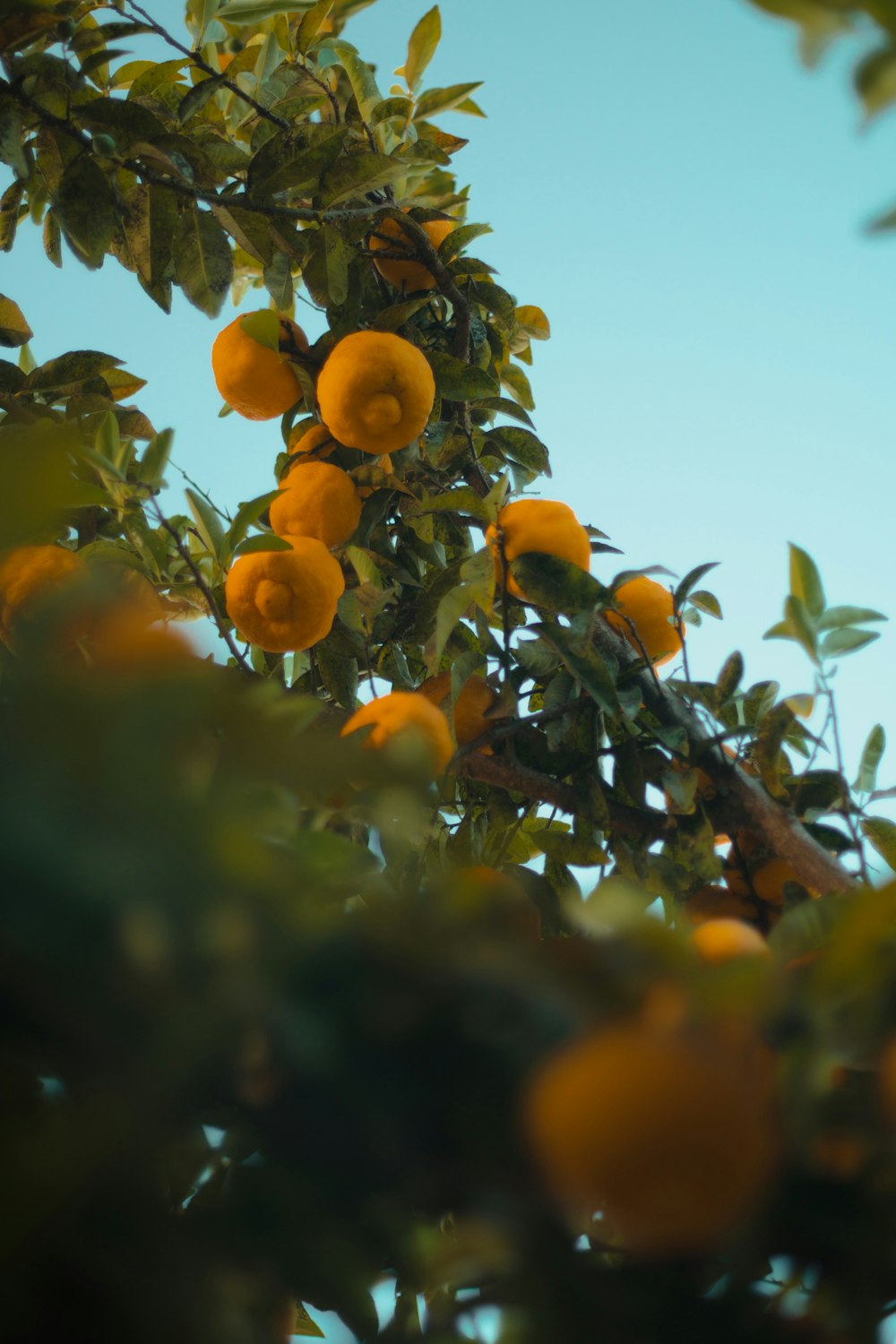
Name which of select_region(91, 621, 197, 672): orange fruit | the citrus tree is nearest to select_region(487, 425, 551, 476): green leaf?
the citrus tree

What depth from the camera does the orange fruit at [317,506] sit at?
151 cm

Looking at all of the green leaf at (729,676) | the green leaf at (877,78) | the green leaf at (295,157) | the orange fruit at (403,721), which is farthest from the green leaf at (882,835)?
the green leaf at (295,157)

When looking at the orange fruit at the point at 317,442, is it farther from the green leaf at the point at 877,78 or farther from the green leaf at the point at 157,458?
the green leaf at the point at 877,78

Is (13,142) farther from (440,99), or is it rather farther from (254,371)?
(440,99)

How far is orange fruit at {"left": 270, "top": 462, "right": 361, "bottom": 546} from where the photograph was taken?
151cm

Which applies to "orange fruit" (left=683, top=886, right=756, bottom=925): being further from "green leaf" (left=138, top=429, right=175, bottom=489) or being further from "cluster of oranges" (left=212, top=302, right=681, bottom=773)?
"green leaf" (left=138, top=429, right=175, bottom=489)

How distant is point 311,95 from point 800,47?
115 cm

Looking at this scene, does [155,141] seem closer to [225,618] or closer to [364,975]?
[225,618]

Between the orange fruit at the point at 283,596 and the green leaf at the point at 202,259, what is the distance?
0.54m

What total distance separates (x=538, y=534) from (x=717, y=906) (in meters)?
0.54

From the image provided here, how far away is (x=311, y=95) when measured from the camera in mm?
1586

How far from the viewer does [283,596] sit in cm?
131

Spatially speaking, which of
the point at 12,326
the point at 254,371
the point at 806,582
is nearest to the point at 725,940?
the point at 806,582

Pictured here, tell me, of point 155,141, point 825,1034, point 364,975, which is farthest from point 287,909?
point 155,141
